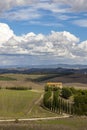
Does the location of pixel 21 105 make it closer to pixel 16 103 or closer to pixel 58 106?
pixel 16 103

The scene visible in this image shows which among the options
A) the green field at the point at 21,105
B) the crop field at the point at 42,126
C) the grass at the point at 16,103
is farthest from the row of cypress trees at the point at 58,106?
the crop field at the point at 42,126

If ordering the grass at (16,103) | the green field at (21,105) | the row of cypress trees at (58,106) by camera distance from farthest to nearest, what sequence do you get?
the row of cypress trees at (58,106) → the grass at (16,103) → the green field at (21,105)

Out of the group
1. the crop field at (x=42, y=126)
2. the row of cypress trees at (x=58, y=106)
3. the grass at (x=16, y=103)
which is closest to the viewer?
the crop field at (x=42, y=126)

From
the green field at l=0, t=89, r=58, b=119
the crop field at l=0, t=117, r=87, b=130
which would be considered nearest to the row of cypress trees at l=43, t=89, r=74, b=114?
the green field at l=0, t=89, r=58, b=119

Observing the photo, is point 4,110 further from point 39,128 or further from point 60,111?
point 39,128

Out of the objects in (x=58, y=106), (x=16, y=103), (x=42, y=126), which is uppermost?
(x=16, y=103)

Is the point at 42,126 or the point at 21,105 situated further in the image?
the point at 21,105

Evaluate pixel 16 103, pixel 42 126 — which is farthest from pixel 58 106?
pixel 42 126

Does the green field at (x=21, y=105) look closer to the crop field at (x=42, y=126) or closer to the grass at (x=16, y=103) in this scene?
the grass at (x=16, y=103)

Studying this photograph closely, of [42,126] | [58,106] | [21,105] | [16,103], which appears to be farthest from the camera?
[16,103]

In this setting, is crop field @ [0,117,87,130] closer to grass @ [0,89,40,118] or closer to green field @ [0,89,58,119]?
green field @ [0,89,58,119]

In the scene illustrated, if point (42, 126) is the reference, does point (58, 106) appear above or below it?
above

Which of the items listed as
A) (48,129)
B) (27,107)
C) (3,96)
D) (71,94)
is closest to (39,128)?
(48,129)
